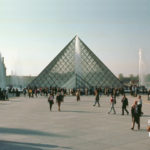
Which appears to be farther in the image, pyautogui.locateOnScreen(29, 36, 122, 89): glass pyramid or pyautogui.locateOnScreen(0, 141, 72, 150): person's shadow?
pyautogui.locateOnScreen(29, 36, 122, 89): glass pyramid

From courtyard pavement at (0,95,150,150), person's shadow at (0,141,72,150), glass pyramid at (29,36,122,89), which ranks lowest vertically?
person's shadow at (0,141,72,150)

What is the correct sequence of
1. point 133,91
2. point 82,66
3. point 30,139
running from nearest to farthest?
1. point 30,139
2. point 133,91
3. point 82,66

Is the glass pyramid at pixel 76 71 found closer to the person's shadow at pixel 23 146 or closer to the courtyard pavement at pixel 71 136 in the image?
the courtyard pavement at pixel 71 136

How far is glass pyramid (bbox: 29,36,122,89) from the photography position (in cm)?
4262

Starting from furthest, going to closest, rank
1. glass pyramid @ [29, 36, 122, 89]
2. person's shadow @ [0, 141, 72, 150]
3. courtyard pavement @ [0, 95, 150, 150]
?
glass pyramid @ [29, 36, 122, 89] < courtyard pavement @ [0, 95, 150, 150] < person's shadow @ [0, 141, 72, 150]

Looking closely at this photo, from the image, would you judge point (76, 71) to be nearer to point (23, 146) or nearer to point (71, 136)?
point (71, 136)

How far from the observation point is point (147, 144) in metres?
7.50

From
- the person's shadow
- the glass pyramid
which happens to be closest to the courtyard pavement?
the person's shadow

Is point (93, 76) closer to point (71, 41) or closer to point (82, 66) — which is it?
point (82, 66)

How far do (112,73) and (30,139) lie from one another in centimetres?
3623

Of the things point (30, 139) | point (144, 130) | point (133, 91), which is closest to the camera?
point (30, 139)

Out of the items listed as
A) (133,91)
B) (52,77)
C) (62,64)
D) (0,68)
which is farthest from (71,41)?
(133,91)

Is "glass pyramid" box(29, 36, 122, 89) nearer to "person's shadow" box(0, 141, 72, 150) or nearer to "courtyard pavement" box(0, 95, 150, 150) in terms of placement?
"courtyard pavement" box(0, 95, 150, 150)

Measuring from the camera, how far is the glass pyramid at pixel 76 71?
1678 inches
